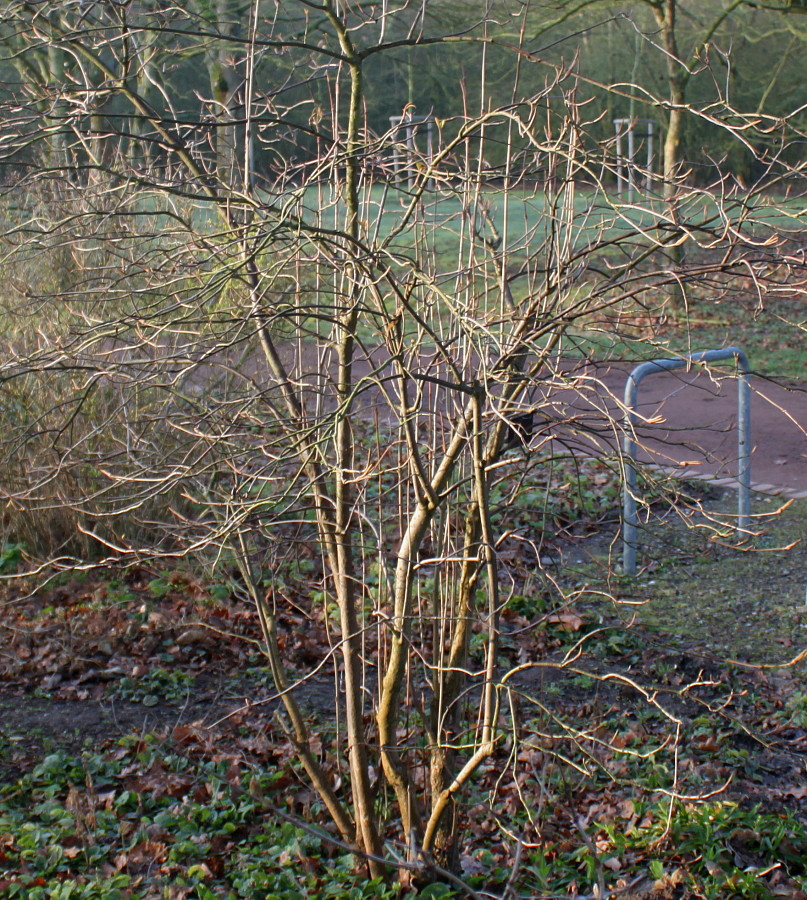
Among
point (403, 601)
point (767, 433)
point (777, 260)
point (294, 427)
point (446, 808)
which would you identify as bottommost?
point (767, 433)

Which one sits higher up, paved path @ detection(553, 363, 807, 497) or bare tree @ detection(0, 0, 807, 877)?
bare tree @ detection(0, 0, 807, 877)

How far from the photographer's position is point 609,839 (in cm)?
350

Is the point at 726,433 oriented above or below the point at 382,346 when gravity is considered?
below

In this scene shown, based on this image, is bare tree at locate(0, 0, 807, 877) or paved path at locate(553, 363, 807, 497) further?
paved path at locate(553, 363, 807, 497)

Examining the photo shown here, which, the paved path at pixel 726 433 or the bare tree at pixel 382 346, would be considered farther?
the paved path at pixel 726 433

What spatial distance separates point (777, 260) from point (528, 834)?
233cm

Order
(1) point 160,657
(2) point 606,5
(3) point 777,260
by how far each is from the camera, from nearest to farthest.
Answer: (3) point 777,260 → (1) point 160,657 → (2) point 606,5

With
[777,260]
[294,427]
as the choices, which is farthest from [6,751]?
[777,260]

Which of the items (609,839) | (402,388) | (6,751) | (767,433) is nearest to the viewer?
(402,388)

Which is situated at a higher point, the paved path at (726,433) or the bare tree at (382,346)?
the bare tree at (382,346)

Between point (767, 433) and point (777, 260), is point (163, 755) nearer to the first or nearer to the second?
point (777, 260)

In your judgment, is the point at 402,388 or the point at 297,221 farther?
the point at 402,388

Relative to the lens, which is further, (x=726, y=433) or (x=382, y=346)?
(x=726, y=433)

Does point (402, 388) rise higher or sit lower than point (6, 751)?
higher
